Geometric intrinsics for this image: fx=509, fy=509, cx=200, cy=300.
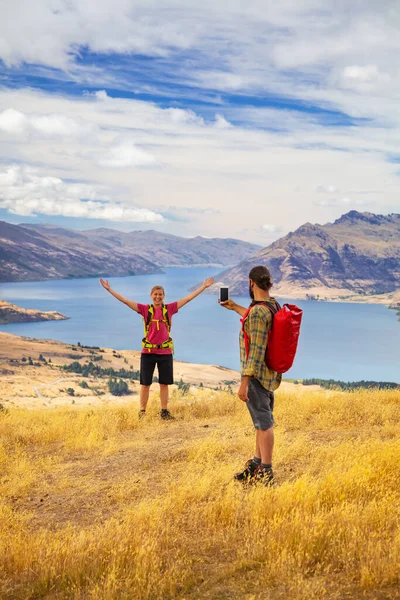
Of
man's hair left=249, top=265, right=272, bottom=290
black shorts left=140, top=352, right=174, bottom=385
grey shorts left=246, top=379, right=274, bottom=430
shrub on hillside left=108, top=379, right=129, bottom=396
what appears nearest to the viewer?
man's hair left=249, top=265, right=272, bottom=290

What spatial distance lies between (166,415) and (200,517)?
5.39 meters

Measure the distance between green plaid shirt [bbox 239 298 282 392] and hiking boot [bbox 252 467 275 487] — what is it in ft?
3.08

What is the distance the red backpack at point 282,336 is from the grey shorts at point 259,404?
0.89 ft

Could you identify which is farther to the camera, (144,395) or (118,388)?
(118,388)

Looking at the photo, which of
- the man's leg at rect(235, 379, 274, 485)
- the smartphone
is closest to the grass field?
the man's leg at rect(235, 379, 274, 485)

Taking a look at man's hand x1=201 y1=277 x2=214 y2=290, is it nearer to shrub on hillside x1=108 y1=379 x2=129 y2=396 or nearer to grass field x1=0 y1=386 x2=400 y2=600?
grass field x1=0 y1=386 x2=400 y2=600

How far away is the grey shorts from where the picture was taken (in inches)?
217

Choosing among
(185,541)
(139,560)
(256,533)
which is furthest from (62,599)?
(256,533)

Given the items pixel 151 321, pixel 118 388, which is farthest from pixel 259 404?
pixel 118 388

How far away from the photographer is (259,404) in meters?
5.53

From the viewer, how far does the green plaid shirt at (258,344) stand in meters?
5.23

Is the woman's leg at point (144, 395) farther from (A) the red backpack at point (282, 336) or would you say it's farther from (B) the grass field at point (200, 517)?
(A) the red backpack at point (282, 336)

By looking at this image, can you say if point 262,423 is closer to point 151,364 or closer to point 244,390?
point 244,390

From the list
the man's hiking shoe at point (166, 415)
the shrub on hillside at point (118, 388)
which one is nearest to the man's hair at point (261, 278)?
the man's hiking shoe at point (166, 415)
